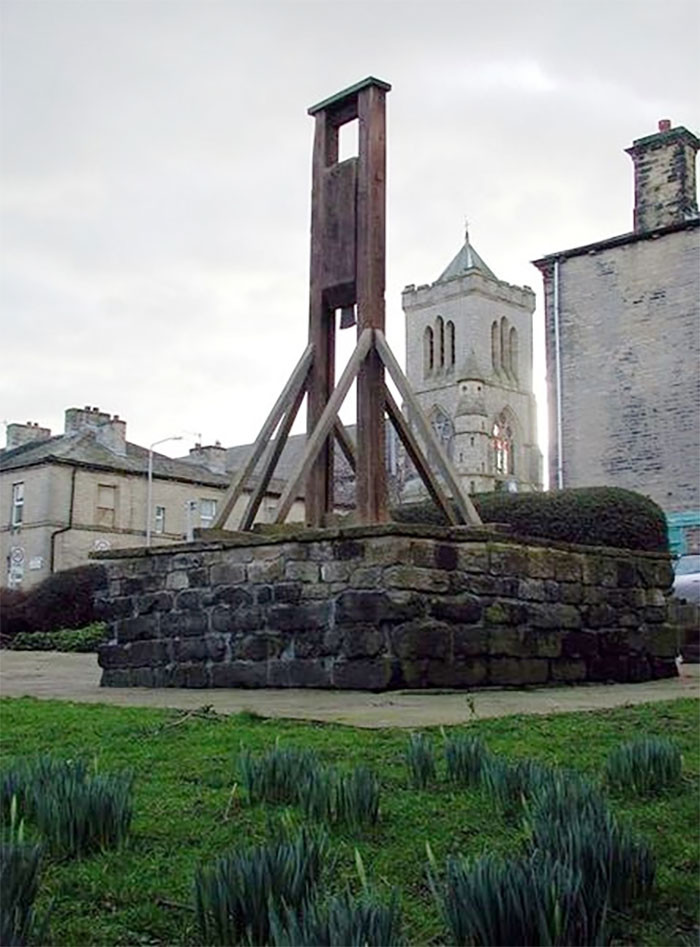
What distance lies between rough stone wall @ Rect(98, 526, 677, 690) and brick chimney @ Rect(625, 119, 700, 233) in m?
14.8

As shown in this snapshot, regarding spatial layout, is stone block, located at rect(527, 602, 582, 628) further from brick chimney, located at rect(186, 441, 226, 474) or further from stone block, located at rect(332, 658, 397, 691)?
brick chimney, located at rect(186, 441, 226, 474)

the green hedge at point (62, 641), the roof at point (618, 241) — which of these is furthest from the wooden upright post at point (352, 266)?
the roof at point (618, 241)

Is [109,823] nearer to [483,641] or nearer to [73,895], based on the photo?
[73,895]

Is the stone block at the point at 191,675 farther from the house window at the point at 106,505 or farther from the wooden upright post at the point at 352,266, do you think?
the house window at the point at 106,505

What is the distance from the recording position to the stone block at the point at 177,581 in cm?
712

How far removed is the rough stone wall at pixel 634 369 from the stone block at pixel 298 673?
15088mm

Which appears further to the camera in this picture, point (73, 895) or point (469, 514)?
point (469, 514)

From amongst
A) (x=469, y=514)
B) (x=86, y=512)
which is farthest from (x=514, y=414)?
(x=469, y=514)

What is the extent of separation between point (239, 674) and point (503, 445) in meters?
71.2

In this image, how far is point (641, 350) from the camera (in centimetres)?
2141

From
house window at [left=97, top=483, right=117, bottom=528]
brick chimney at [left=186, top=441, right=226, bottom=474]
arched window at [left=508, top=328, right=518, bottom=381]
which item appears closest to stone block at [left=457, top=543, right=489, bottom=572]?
house window at [left=97, top=483, right=117, bottom=528]

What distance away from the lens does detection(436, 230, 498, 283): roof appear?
78125mm

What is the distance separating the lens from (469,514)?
7328 millimetres

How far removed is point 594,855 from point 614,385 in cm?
2041
